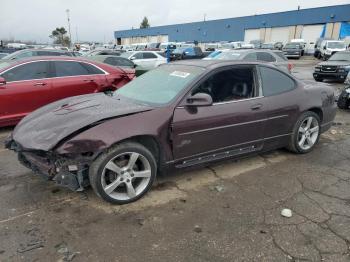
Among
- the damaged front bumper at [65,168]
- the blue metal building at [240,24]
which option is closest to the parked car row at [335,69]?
the damaged front bumper at [65,168]

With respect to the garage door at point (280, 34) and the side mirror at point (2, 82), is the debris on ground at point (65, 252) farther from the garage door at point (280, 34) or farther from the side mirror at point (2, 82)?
the garage door at point (280, 34)

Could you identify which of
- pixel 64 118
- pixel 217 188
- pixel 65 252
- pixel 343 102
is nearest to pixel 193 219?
pixel 217 188

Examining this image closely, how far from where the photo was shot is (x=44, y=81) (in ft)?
21.3

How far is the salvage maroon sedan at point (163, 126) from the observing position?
3250 millimetres

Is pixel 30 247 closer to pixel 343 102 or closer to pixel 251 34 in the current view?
pixel 343 102

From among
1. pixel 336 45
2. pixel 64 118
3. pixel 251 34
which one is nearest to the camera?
pixel 64 118

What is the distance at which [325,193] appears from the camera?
3842 mm

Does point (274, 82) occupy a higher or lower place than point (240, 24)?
lower

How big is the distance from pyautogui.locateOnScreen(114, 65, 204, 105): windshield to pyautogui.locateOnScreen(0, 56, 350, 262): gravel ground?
110 cm

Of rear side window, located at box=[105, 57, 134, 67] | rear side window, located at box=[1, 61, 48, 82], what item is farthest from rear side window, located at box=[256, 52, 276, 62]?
rear side window, located at box=[1, 61, 48, 82]

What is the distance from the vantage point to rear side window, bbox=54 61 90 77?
678cm

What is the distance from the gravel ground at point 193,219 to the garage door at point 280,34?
157ft

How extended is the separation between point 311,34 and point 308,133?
4511cm

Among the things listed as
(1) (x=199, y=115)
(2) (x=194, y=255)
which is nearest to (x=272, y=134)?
(1) (x=199, y=115)
